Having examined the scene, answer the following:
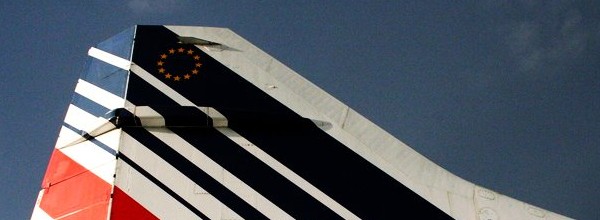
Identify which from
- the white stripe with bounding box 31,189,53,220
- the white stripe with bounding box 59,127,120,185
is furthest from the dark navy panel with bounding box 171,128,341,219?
the white stripe with bounding box 31,189,53,220

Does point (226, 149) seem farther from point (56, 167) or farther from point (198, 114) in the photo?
point (56, 167)

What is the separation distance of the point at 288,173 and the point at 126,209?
1.51 metres

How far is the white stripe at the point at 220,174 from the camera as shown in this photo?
19.2 ft

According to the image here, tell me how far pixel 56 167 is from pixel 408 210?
3367mm

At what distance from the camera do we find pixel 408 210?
6.17 m

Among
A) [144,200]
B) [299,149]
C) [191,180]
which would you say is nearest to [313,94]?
[299,149]

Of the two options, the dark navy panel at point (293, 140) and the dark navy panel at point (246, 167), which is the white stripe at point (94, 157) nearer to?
the dark navy panel at point (246, 167)

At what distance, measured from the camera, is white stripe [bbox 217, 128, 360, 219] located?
19.7 feet

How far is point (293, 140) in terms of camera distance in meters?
6.51

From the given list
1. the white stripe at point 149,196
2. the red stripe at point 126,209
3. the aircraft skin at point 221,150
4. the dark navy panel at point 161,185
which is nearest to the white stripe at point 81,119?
the aircraft skin at point 221,150

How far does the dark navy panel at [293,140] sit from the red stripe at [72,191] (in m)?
0.93

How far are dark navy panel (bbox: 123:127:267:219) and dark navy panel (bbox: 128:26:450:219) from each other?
478mm

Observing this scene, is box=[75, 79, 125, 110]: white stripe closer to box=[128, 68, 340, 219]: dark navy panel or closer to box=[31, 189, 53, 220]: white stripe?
box=[128, 68, 340, 219]: dark navy panel

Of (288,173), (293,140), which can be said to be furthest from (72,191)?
(293,140)
